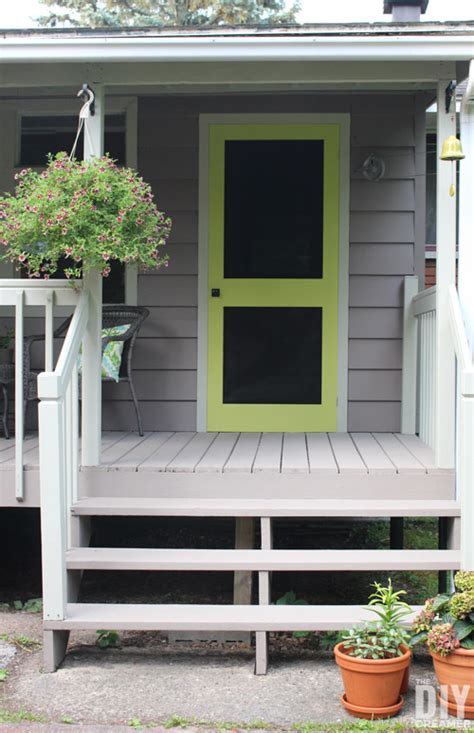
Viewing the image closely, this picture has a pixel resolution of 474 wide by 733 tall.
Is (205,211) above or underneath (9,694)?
above

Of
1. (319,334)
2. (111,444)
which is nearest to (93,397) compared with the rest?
(111,444)

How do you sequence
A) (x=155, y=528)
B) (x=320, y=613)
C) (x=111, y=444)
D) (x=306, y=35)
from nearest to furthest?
(x=320, y=613), (x=306, y=35), (x=111, y=444), (x=155, y=528)

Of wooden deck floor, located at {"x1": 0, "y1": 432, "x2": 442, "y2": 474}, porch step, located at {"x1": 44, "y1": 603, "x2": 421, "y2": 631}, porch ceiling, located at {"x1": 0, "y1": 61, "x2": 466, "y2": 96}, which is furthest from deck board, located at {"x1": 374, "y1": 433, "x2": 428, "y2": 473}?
porch ceiling, located at {"x1": 0, "y1": 61, "x2": 466, "y2": 96}

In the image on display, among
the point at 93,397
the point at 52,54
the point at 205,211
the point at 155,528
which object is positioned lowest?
the point at 155,528

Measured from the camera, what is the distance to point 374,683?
2.88 m

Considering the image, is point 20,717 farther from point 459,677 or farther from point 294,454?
point 294,454

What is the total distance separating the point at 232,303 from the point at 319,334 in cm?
58

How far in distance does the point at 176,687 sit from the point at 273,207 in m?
3.08

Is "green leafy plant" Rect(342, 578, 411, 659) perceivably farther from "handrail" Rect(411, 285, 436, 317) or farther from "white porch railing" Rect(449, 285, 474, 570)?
"handrail" Rect(411, 285, 436, 317)

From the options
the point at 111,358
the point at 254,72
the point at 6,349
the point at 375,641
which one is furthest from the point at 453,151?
the point at 6,349

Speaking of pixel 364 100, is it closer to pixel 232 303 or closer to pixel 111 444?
pixel 232 303

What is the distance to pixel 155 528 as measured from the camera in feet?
19.5

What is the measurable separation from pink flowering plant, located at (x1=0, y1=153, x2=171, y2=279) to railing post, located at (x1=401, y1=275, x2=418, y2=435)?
2.02 m

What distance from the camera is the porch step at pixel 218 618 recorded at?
10.7 feet
